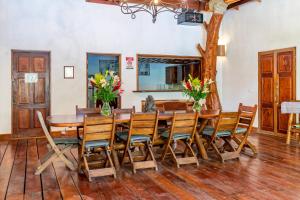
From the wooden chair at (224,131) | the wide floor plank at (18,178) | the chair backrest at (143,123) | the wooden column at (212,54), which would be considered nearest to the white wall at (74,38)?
the wooden column at (212,54)

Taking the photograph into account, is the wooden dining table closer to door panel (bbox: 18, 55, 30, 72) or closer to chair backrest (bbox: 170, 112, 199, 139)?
chair backrest (bbox: 170, 112, 199, 139)

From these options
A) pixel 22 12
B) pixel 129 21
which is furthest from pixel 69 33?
pixel 129 21

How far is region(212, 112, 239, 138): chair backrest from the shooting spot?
437cm

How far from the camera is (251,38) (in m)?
7.50

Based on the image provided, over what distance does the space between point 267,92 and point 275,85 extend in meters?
0.31

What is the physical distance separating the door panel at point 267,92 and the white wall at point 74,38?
219 centimetres

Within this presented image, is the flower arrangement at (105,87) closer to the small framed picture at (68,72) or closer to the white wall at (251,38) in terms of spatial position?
the small framed picture at (68,72)

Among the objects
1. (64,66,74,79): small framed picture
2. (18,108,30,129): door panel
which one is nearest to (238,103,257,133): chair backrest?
(64,66,74,79): small framed picture

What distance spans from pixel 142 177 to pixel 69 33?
4491mm

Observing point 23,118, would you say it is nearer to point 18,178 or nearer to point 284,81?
point 18,178

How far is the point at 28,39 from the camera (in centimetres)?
652

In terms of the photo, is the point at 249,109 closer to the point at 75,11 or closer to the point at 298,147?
the point at 298,147

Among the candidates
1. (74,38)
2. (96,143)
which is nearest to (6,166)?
(96,143)

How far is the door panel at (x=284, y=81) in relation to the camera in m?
6.43
